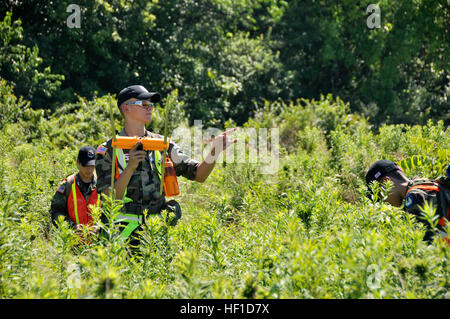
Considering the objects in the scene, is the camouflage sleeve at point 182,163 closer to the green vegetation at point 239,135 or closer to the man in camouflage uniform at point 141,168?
the man in camouflage uniform at point 141,168

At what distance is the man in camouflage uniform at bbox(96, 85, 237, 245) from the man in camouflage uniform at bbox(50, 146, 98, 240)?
67 cm

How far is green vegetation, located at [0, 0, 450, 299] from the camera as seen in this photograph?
2.72 m

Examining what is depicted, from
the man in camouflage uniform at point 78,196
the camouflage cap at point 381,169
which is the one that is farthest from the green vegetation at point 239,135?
the camouflage cap at point 381,169

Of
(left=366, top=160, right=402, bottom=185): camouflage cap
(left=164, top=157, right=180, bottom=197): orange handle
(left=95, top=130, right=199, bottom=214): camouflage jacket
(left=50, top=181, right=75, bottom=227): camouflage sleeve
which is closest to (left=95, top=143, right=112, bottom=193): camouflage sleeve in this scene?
(left=95, top=130, right=199, bottom=214): camouflage jacket

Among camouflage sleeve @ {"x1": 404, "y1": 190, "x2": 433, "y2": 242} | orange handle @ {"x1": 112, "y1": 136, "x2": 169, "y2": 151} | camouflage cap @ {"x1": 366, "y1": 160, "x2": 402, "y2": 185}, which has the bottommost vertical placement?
camouflage sleeve @ {"x1": 404, "y1": 190, "x2": 433, "y2": 242}

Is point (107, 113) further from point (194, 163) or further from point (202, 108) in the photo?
point (194, 163)

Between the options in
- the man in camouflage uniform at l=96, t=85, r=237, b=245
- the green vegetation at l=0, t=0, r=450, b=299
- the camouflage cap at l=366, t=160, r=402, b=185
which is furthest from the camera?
the camouflage cap at l=366, t=160, r=402, b=185

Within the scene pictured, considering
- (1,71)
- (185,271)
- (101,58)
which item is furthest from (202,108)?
(185,271)

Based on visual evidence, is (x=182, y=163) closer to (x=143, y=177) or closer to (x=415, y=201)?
(x=143, y=177)

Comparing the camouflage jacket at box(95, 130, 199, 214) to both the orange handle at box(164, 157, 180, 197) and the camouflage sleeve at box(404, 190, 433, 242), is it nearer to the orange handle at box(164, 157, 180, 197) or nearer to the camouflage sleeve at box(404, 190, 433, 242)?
the orange handle at box(164, 157, 180, 197)

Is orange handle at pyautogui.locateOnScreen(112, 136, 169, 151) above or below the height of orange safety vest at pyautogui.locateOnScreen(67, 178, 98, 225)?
above

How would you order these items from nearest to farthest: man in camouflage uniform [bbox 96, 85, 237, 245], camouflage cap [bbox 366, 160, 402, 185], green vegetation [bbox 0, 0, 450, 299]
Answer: green vegetation [bbox 0, 0, 450, 299] → man in camouflage uniform [bbox 96, 85, 237, 245] → camouflage cap [bbox 366, 160, 402, 185]

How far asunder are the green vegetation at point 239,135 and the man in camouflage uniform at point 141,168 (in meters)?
0.31
